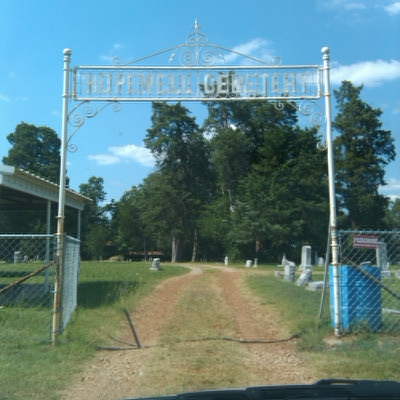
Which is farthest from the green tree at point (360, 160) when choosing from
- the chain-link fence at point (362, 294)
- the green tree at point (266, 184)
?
the chain-link fence at point (362, 294)

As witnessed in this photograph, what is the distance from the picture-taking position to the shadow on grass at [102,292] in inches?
484

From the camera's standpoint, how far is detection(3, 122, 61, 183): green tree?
4366 cm

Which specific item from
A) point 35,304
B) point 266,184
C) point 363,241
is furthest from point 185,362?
point 266,184

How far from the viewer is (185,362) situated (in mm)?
6922

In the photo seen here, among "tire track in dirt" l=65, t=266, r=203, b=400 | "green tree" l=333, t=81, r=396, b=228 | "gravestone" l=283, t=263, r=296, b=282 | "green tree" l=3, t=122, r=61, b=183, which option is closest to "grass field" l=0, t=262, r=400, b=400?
"tire track in dirt" l=65, t=266, r=203, b=400

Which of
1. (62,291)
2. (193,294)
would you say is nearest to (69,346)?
(62,291)

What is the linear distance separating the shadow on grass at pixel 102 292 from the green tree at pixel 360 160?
1998cm

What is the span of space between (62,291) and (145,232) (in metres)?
40.0

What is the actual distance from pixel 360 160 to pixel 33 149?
27.6 metres

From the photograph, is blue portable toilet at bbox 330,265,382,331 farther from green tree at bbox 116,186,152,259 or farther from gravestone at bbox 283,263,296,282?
green tree at bbox 116,186,152,259

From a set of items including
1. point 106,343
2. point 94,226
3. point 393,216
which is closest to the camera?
point 106,343

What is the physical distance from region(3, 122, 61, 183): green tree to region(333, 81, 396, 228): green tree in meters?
23.6

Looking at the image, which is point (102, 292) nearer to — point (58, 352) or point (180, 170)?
point (58, 352)

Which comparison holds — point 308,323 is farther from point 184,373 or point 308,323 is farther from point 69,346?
point 69,346
